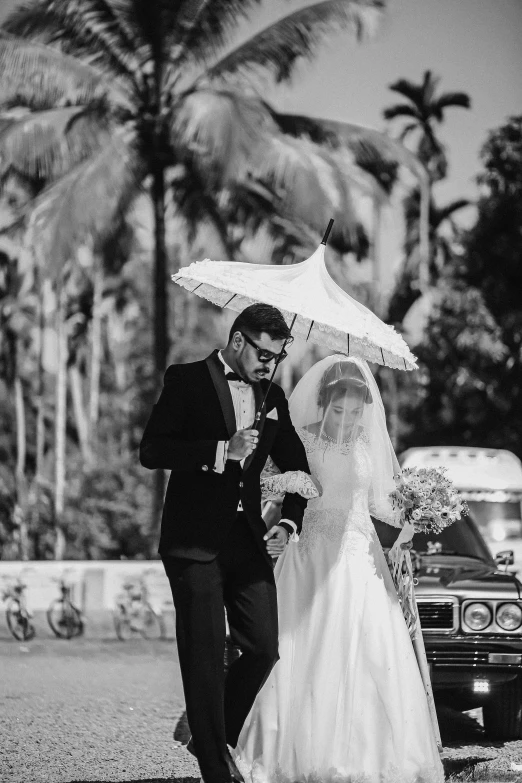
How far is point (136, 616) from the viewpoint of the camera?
45.0 feet

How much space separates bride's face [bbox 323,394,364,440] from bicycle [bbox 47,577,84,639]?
323 inches

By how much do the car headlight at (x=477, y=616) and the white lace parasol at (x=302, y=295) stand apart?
6.66 ft

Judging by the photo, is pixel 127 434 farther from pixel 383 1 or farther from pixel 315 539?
pixel 315 539

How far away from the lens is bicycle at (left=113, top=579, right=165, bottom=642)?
1365cm

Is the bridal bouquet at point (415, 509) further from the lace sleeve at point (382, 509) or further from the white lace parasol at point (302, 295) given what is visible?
the white lace parasol at point (302, 295)

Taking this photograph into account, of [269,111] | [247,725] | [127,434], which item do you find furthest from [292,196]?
[127,434]

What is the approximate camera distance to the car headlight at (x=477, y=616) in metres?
7.21

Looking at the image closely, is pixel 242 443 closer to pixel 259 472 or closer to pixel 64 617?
pixel 259 472

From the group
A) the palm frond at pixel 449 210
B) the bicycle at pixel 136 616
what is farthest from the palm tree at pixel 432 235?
the bicycle at pixel 136 616

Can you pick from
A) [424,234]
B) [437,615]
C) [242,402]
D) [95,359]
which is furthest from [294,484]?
[95,359]

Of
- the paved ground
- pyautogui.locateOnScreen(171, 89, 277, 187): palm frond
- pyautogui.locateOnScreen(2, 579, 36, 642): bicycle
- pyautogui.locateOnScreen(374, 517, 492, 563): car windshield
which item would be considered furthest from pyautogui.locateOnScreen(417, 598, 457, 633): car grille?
pyautogui.locateOnScreen(171, 89, 277, 187): palm frond

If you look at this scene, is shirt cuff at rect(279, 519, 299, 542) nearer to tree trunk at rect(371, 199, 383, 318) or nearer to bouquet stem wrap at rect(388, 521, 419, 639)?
bouquet stem wrap at rect(388, 521, 419, 639)

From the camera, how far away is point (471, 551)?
8570 mm

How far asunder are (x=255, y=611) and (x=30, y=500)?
1140 inches
